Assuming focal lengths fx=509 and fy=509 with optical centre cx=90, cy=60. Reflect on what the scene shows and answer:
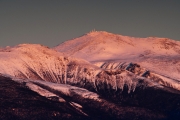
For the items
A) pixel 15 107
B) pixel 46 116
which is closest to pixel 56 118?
pixel 46 116

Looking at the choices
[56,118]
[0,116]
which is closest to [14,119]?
[0,116]

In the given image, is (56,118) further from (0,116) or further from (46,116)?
(0,116)

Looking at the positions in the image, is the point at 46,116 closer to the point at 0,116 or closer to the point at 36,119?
the point at 36,119

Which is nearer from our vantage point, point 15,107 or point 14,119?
point 14,119

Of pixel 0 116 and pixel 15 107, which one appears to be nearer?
pixel 0 116

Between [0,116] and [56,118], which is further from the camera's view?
[56,118]

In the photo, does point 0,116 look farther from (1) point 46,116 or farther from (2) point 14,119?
(1) point 46,116
